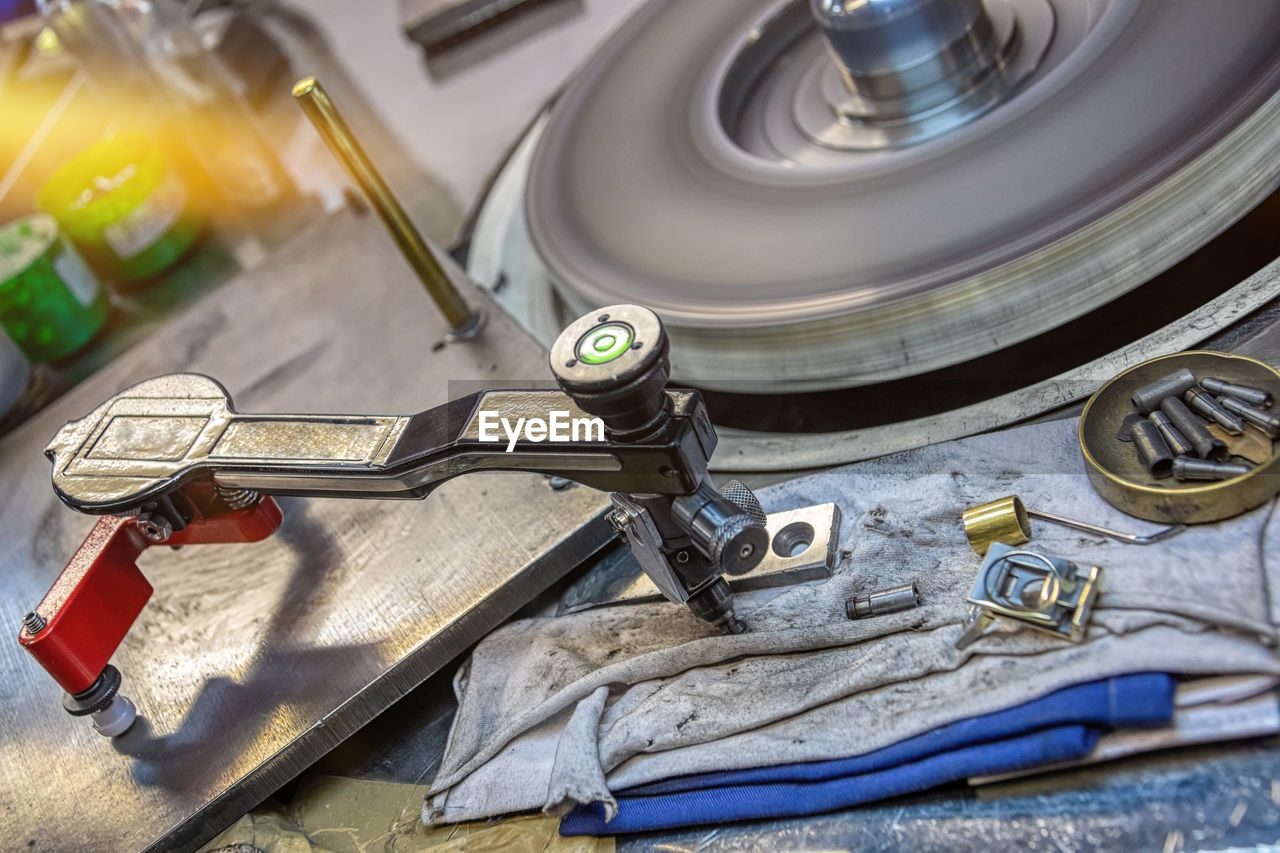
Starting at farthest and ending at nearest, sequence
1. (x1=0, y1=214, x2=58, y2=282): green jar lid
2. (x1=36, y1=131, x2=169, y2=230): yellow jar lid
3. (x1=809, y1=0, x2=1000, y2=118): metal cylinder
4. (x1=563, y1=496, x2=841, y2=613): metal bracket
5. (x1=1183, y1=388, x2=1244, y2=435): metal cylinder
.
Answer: (x1=36, y1=131, x2=169, y2=230): yellow jar lid
(x1=0, y1=214, x2=58, y2=282): green jar lid
(x1=809, y1=0, x2=1000, y2=118): metal cylinder
(x1=563, y1=496, x2=841, y2=613): metal bracket
(x1=1183, y1=388, x2=1244, y2=435): metal cylinder

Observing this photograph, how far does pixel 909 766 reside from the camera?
792 mm

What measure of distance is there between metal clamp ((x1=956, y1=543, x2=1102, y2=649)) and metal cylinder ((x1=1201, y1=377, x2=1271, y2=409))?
18 cm

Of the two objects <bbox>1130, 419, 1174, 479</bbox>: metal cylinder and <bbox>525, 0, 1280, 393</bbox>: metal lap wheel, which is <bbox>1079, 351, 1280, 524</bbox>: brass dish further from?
<bbox>525, 0, 1280, 393</bbox>: metal lap wheel

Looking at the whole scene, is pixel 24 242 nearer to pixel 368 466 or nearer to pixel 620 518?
pixel 368 466

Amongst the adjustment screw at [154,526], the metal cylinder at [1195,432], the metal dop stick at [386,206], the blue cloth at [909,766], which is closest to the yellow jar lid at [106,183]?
the metal dop stick at [386,206]

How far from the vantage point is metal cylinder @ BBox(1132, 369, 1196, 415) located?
871 mm

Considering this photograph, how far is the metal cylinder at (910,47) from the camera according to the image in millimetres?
1203

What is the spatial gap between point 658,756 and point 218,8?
182 centimetres

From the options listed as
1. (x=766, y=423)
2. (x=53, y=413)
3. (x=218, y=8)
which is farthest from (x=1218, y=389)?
(x=218, y=8)

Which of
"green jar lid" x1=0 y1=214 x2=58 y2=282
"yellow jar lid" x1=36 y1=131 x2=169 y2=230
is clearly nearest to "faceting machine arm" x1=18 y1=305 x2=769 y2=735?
"green jar lid" x1=0 y1=214 x2=58 y2=282

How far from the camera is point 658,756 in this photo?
0.88 m

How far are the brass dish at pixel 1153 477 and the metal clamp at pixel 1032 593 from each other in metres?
0.08

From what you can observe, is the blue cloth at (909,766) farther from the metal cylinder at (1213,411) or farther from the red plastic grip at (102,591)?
the red plastic grip at (102,591)

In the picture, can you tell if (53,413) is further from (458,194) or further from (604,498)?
(604,498)
